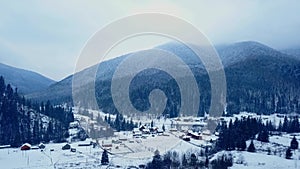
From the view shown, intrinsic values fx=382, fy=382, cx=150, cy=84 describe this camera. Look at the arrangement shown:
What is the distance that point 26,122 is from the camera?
28422 mm

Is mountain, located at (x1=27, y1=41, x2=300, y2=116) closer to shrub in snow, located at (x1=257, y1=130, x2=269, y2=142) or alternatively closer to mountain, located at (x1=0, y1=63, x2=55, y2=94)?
shrub in snow, located at (x1=257, y1=130, x2=269, y2=142)

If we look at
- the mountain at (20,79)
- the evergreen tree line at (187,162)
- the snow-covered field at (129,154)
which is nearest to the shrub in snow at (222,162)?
the evergreen tree line at (187,162)

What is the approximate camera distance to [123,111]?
4000 centimetres

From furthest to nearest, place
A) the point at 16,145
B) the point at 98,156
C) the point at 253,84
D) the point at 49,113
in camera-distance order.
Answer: the point at 253,84 < the point at 49,113 < the point at 16,145 < the point at 98,156

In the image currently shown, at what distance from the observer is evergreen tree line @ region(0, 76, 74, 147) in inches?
1033

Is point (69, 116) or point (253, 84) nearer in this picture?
point (69, 116)

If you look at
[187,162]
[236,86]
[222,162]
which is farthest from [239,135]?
[236,86]

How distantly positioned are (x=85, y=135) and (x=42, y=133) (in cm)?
314

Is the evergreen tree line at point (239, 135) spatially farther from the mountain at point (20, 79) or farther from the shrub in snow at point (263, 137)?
the mountain at point (20, 79)

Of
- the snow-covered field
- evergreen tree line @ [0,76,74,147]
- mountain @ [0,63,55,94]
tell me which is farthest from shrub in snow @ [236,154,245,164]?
mountain @ [0,63,55,94]

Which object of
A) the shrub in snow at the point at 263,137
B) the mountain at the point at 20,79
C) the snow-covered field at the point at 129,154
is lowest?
the snow-covered field at the point at 129,154

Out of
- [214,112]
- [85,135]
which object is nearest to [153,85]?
[214,112]

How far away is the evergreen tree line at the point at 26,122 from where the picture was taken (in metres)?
26.2

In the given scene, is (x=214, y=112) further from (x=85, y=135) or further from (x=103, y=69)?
(x=103, y=69)
